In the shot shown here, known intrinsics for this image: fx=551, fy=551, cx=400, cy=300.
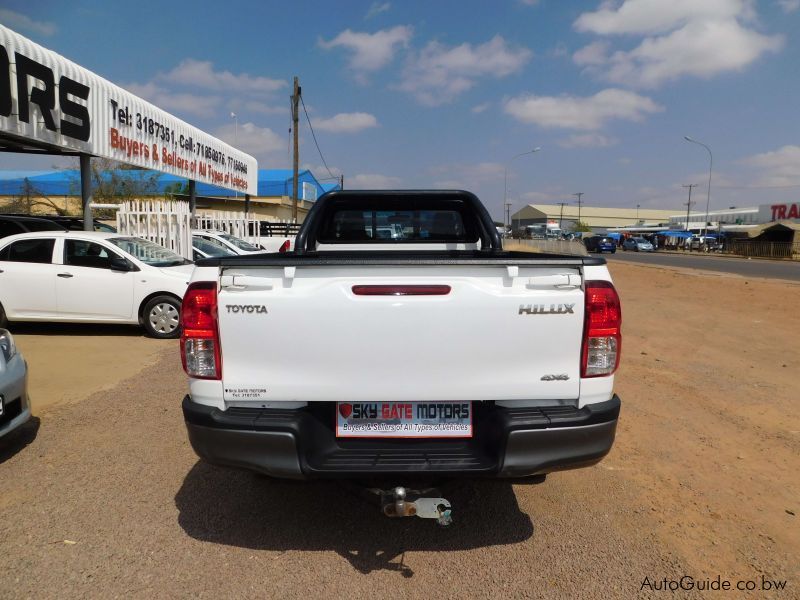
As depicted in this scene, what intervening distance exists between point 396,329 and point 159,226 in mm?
11927

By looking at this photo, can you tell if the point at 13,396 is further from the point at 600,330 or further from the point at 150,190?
the point at 150,190

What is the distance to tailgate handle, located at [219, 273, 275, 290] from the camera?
2.42 m

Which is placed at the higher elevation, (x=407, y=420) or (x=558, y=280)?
(x=558, y=280)

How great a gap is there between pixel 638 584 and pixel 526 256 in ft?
5.35

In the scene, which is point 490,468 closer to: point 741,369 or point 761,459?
point 761,459

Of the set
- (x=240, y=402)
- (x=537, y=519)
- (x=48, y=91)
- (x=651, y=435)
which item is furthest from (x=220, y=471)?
A: (x=48, y=91)

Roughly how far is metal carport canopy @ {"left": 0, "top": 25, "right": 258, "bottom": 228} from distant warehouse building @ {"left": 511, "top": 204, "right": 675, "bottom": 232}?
131041 mm

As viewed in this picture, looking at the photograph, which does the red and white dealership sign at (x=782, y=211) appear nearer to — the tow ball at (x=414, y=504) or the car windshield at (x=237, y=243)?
the car windshield at (x=237, y=243)

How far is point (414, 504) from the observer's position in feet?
8.27

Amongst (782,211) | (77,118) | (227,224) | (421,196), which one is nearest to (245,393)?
(421,196)

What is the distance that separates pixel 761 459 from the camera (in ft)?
13.3

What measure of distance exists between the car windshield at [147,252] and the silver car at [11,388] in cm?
427

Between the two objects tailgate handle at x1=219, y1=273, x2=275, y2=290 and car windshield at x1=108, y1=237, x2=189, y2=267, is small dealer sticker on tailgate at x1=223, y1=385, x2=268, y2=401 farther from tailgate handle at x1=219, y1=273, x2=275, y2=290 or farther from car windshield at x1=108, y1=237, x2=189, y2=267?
car windshield at x1=108, y1=237, x2=189, y2=267

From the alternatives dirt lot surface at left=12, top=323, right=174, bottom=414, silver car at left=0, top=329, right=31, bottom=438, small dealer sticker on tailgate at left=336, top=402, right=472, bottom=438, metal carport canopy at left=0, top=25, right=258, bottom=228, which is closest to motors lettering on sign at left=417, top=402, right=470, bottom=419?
small dealer sticker on tailgate at left=336, top=402, right=472, bottom=438
